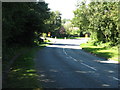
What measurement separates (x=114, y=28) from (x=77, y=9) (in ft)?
37.7

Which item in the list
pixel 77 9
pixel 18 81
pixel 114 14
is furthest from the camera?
pixel 77 9

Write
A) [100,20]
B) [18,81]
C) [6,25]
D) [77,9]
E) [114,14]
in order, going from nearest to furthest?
[6,25] < [18,81] < [114,14] < [100,20] < [77,9]

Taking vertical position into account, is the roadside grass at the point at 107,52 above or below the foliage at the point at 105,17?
below

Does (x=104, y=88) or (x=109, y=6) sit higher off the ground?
(x=109, y=6)

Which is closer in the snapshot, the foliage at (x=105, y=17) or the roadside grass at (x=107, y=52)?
the roadside grass at (x=107, y=52)

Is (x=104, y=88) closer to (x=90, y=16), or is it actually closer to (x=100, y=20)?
(x=100, y=20)

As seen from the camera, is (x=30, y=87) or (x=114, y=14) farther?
(x=114, y=14)

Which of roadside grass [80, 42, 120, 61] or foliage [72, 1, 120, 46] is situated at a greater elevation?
foliage [72, 1, 120, 46]

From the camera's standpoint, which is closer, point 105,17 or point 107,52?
point 107,52

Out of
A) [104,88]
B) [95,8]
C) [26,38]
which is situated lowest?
[104,88]

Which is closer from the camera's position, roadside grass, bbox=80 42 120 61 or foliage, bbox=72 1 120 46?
roadside grass, bbox=80 42 120 61

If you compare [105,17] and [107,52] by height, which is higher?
[105,17]

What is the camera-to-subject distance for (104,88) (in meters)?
9.95

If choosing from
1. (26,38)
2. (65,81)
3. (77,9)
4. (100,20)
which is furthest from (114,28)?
(65,81)
